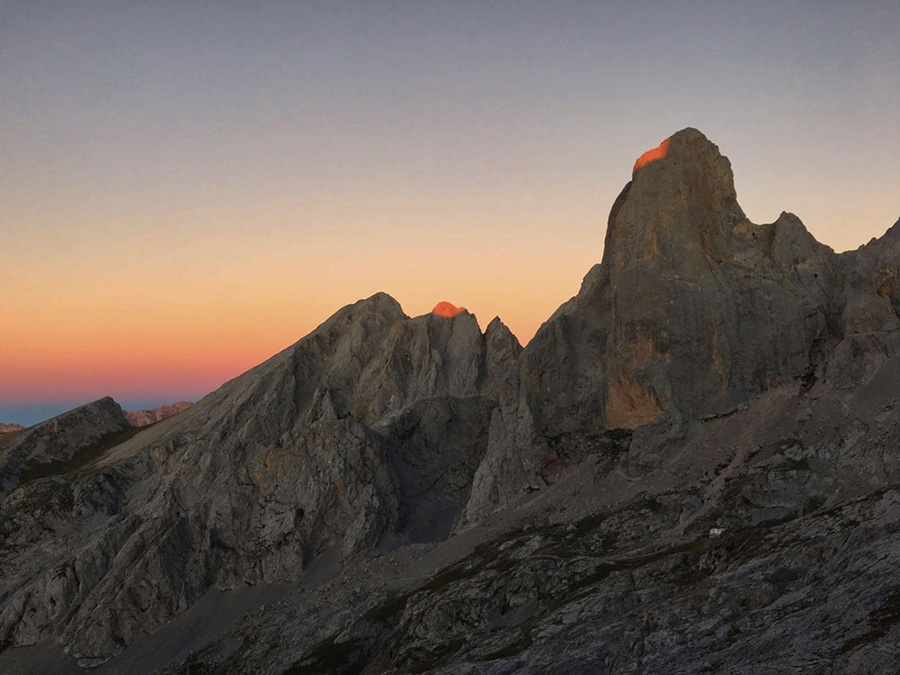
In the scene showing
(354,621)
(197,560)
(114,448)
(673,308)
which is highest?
(114,448)

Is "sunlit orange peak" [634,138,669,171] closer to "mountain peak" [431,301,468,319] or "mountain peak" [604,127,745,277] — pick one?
"mountain peak" [604,127,745,277]

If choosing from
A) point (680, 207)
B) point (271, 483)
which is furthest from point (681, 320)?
point (271, 483)

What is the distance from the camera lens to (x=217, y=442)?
128 m

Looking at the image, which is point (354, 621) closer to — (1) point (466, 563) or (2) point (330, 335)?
(1) point (466, 563)

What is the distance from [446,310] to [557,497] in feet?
221

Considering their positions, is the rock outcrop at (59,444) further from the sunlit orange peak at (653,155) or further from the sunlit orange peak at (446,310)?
the sunlit orange peak at (653,155)

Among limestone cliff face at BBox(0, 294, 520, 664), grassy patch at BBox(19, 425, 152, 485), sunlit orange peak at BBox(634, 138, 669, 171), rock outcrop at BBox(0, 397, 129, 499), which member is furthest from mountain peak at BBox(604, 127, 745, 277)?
rock outcrop at BBox(0, 397, 129, 499)

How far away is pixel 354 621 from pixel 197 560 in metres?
39.1

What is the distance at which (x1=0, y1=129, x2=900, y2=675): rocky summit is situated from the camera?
4610 cm

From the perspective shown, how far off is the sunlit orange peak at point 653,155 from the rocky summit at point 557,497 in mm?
358

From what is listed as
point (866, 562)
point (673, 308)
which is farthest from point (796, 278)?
point (866, 562)

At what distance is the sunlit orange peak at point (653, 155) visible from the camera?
9625 centimetres

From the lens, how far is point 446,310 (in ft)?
494

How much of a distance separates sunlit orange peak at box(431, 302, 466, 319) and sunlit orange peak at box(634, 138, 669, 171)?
193 ft
